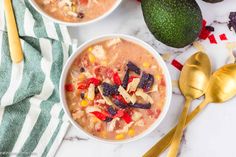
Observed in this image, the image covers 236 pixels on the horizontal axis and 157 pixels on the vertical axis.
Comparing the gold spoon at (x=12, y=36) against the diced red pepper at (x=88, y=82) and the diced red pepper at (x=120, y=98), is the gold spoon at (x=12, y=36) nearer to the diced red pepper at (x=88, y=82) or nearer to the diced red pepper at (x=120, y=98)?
the diced red pepper at (x=88, y=82)

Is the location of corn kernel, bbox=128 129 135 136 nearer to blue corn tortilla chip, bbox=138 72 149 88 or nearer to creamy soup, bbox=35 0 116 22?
blue corn tortilla chip, bbox=138 72 149 88

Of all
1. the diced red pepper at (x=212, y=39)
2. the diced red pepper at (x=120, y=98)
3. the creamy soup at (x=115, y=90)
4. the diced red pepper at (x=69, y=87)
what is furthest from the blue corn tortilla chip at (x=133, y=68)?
the diced red pepper at (x=212, y=39)

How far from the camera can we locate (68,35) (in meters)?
1.80

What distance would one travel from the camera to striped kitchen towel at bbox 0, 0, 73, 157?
1771 millimetres

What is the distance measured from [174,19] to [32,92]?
564 millimetres

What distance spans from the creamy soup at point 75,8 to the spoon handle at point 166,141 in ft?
1.58

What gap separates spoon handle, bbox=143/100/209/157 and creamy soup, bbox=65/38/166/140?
86mm

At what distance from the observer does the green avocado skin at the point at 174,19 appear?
1.66m

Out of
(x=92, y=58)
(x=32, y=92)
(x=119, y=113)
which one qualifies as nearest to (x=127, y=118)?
(x=119, y=113)

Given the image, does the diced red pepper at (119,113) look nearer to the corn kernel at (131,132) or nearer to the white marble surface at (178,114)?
the corn kernel at (131,132)

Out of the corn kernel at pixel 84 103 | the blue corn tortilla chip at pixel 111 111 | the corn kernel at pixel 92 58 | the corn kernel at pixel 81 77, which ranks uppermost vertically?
the corn kernel at pixel 92 58

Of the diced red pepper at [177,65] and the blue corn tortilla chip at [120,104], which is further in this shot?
the diced red pepper at [177,65]

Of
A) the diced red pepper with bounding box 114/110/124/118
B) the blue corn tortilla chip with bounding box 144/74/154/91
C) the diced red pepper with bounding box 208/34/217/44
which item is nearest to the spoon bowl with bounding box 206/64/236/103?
the diced red pepper with bounding box 208/34/217/44

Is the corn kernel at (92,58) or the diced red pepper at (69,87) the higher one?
the corn kernel at (92,58)
